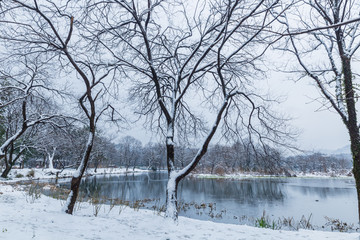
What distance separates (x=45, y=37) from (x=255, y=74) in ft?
19.6

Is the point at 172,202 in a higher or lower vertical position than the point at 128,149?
lower

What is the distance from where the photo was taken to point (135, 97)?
8.64 m

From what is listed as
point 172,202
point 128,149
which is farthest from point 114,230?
point 128,149

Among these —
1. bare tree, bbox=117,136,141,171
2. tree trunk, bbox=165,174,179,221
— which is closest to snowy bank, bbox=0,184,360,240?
tree trunk, bbox=165,174,179,221

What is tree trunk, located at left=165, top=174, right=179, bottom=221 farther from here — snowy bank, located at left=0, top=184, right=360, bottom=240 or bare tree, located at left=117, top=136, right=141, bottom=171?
bare tree, located at left=117, top=136, right=141, bottom=171

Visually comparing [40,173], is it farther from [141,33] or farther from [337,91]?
[337,91]

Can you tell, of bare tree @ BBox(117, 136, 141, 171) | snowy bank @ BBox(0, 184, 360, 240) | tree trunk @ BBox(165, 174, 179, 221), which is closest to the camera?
snowy bank @ BBox(0, 184, 360, 240)

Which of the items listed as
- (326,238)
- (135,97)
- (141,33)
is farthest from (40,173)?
(326,238)

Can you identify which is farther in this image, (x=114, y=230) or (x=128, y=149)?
(x=128, y=149)

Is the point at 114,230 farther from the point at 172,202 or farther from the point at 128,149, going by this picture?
the point at 128,149

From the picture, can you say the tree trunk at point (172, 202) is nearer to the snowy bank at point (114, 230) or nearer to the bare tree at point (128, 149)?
the snowy bank at point (114, 230)

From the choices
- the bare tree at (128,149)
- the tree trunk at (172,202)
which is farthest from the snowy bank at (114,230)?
the bare tree at (128,149)

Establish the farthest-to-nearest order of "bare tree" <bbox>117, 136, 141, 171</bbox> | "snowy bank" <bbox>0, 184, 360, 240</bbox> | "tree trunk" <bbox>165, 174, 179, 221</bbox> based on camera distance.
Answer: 1. "bare tree" <bbox>117, 136, 141, 171</bbox>
2. "tree trunk" <bbox>165, 174, 179, 221</bbox>
3. "snowy bank" <bbox>0, 184, 360, 240</bbox>

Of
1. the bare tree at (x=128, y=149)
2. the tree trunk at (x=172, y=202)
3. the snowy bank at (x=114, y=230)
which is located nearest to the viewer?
the snowy bank at (x=114, y=230)
